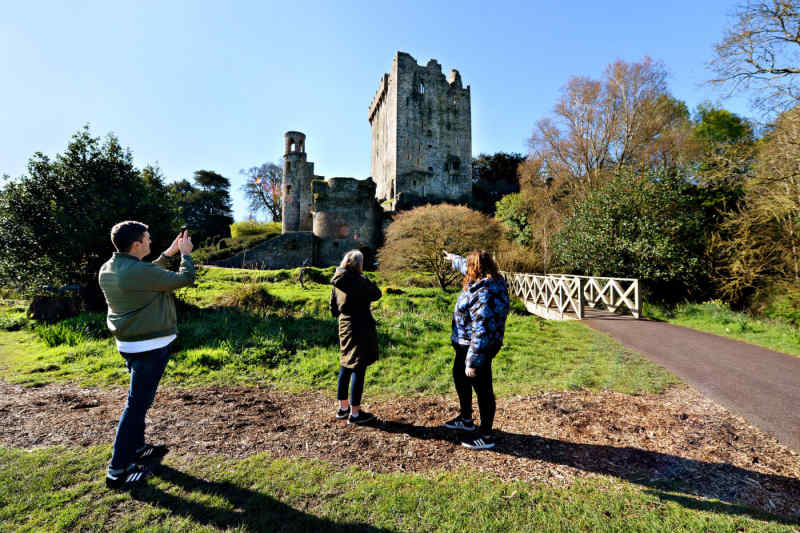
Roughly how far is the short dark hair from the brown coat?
165 centimetres

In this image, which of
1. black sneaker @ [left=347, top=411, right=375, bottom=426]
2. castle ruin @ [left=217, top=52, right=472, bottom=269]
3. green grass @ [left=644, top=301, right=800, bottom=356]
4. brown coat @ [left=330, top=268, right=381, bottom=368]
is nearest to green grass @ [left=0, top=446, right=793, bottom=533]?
black sneaker @ [left=347, top=411, right=375, bottom=426]

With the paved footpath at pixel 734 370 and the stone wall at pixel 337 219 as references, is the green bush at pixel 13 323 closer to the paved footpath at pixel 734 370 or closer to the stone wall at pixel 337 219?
the paved footpath at pixel 734 370

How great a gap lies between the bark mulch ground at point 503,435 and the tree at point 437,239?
12.2 m

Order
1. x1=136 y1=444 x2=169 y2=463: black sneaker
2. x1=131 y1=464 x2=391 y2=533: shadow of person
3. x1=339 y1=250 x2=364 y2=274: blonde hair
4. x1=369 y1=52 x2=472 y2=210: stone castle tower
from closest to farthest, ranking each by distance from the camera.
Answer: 1. x1=131 y1=464 x2=391 y2=533: shadow of person
2. x1=136 y1=444 x2=169 y2=463: black sneaker
3. x1=339 y1=250 x2=364 y2=274: blonde hair
4. x1=369 y1=52 x2=472 y2=210: stone castle tower

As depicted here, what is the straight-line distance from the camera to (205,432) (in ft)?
11.1

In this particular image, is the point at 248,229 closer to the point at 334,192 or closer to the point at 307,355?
the point at 334,192

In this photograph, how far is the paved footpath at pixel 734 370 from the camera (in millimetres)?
3738

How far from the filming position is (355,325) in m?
3.52

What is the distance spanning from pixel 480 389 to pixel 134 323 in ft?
9.58

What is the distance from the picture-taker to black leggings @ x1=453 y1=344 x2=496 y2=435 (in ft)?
10.0

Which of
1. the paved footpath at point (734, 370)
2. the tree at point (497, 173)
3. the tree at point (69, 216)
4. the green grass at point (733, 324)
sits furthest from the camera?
the tree at point (497, 173)

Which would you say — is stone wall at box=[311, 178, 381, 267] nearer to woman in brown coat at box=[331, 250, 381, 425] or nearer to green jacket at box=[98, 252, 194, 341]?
woman in brown coat at box=[331, 250, 381, 425]

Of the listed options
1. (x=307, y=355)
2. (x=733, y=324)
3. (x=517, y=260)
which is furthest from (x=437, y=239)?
(x=307, y=355)

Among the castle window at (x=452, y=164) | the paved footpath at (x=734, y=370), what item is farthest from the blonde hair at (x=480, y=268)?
the castle window at (x=452, y=164)
